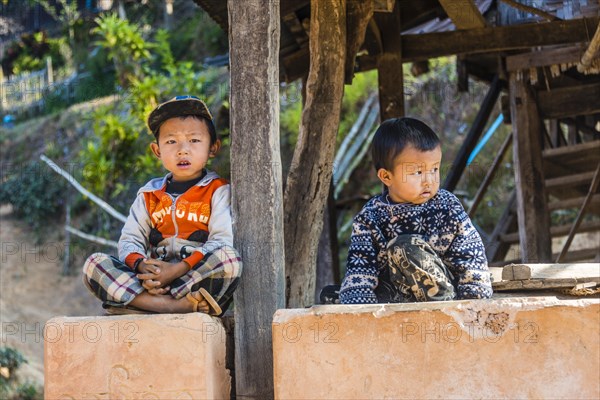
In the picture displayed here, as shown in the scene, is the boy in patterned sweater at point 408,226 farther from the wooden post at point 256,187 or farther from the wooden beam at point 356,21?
the wooden beam at point 356,21

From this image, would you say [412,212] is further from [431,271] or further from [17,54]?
[17,54]

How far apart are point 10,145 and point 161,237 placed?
17268 mm

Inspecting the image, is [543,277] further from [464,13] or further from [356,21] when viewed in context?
[464,13]

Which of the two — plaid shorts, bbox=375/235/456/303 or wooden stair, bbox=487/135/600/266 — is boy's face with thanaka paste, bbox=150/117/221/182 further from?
wooden stair, bbox=487/135/600/266

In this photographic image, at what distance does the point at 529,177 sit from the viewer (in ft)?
21.6

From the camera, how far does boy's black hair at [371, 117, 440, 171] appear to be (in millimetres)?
3324

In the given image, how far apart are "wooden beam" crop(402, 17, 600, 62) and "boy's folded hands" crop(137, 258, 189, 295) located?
10.8 ft

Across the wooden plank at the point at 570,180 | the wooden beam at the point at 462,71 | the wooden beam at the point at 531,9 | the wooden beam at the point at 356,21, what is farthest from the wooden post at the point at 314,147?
the wooden plank at the point at 570,180

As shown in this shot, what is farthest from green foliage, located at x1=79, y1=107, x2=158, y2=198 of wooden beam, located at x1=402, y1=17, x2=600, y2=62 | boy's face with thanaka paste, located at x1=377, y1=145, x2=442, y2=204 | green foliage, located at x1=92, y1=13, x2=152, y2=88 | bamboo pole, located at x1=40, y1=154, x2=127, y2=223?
boy's face with thanaka paste, located at x1=377, y1=145, x2=442, y2=204

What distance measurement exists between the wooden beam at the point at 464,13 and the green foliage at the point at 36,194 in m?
13.3

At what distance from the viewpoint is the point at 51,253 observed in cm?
1731

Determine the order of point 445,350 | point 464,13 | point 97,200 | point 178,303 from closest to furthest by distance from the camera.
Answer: point 445,350 < point 178,303 < point 464,13 < point 97,200

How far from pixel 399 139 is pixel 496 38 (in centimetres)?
277

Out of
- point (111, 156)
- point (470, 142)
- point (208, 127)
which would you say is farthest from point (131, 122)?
point (208, 127)
